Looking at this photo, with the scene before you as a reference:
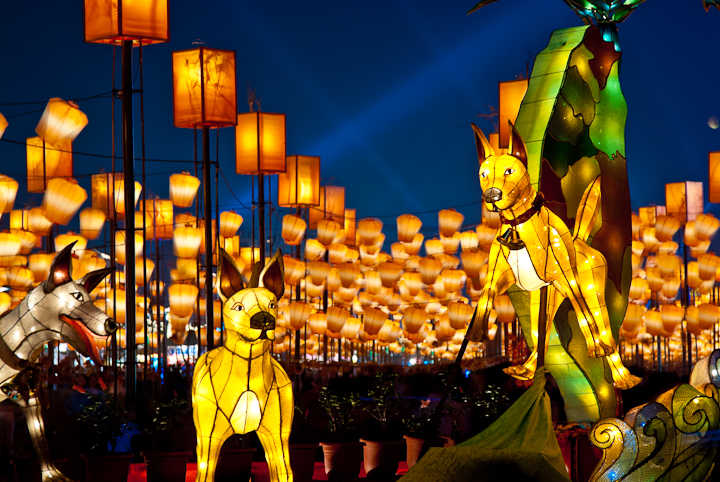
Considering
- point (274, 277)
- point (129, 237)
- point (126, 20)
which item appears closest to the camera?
point (274, 277)

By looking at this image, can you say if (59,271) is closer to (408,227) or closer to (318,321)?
(408,227)

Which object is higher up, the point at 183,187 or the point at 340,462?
the point at 183,187

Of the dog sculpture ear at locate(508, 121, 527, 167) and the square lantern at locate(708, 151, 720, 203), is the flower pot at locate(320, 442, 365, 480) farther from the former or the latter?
the square lantern at locate(708, 151, 720, 203)

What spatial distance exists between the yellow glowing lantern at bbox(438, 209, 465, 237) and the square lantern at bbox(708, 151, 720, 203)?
520cm

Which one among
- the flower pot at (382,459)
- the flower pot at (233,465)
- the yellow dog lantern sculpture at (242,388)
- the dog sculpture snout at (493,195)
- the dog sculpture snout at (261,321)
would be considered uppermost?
the dog sculpture snout at (493,195)

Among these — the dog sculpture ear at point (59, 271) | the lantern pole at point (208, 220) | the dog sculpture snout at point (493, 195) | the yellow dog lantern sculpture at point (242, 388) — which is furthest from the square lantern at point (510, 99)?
the yellow dog lantern sculpture at point (242, 388)

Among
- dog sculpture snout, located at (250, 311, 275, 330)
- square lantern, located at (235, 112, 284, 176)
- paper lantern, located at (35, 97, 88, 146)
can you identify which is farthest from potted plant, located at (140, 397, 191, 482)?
square lantern, located at (235, 112, 284, 176)

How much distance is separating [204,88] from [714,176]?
9.95m

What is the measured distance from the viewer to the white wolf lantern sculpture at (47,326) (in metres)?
6.23

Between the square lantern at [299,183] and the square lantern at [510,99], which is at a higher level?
the square lantern at [510,99]

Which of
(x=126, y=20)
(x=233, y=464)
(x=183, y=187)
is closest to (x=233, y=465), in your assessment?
(x=233, y=464)

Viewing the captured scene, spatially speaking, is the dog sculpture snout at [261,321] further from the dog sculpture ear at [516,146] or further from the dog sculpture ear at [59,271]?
the dog sculpture ear at [516,146]

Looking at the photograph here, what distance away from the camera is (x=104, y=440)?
779 centimetres

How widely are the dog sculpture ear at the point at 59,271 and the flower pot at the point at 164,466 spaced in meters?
2.03
